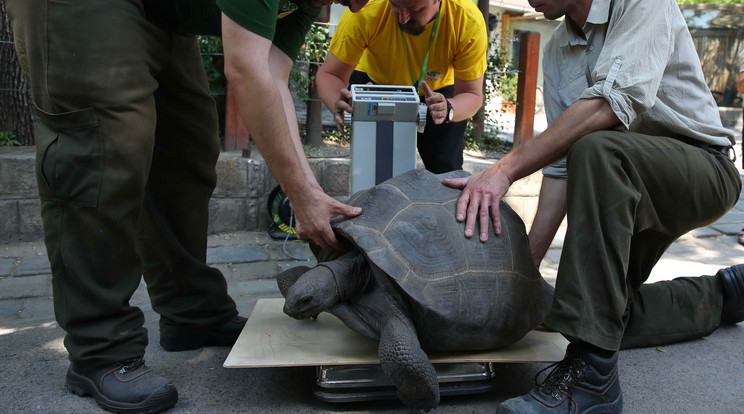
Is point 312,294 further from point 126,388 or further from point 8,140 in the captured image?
point 8,140

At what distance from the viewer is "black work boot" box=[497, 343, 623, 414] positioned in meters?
2.00

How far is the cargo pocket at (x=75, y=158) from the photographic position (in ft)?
6.45

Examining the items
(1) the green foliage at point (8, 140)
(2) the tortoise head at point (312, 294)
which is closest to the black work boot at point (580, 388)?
(2) the tortoise head at point (312, 294)

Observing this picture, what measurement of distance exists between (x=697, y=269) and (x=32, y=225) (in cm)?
444

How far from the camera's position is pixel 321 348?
7.13ft

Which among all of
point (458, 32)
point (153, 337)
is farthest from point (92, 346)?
point (458, 32)

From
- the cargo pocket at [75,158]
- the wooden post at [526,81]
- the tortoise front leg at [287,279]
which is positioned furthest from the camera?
the wooden post at [526,81]

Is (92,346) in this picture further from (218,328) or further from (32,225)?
(32,225)

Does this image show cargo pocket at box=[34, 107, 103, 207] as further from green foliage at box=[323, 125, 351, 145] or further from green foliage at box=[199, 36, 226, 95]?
green foliage at box=[323, 125, 351, 145]

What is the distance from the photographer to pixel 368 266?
229cm

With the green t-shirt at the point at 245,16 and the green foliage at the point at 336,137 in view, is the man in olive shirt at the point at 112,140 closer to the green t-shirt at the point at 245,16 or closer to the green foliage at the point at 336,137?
the green t-shirt at the point at 245,16

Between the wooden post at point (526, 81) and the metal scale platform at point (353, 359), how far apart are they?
3441 millimetres

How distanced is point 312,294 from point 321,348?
9.0 inches

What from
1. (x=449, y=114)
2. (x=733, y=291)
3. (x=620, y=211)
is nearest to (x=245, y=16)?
(x=620, y=211)
